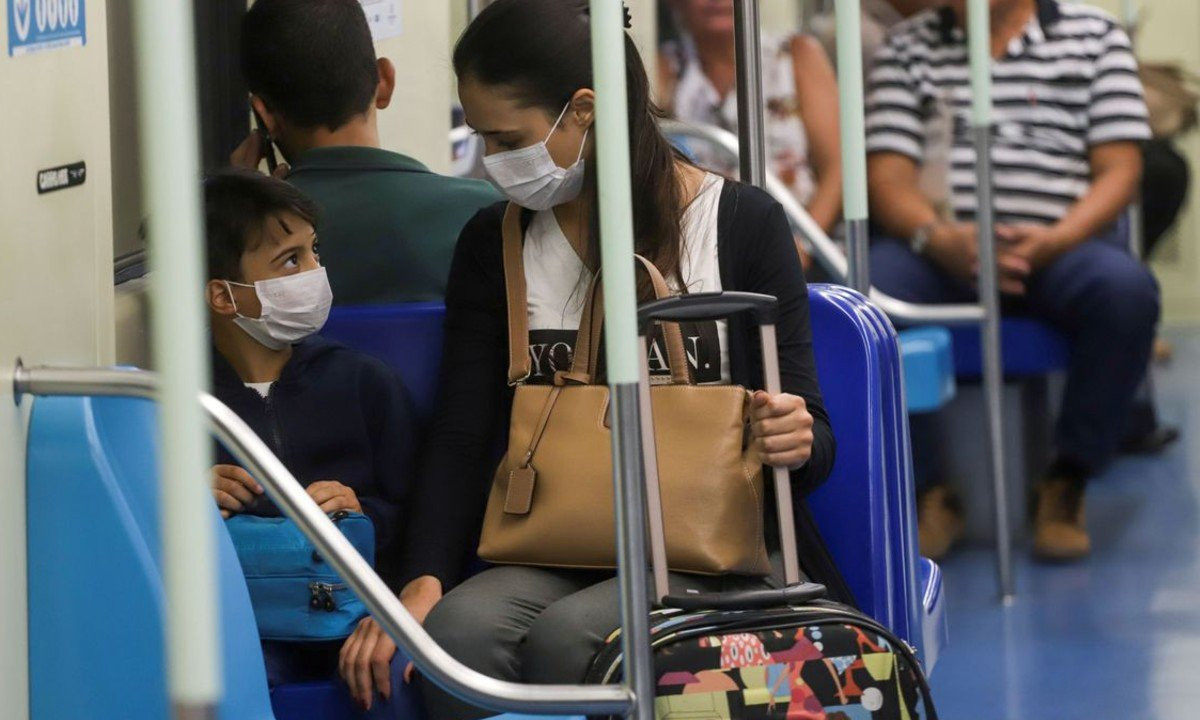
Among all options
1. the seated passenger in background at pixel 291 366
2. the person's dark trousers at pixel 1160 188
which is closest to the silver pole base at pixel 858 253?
the seated passenger in background at pixel 291 366

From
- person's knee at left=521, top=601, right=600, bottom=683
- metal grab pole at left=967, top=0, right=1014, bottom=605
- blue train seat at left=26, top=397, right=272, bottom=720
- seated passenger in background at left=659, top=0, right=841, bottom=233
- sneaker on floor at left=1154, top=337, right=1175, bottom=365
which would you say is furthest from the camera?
sneaker on floor at left=1154, top=337, right=1175, bottom=365

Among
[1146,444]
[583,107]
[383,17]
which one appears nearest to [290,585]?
[583,107]

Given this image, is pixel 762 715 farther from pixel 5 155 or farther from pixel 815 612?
pixel 5 155

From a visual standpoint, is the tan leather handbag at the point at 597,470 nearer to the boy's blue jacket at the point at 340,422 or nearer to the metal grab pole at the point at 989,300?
the boy's blue jacket at the point at 340,422

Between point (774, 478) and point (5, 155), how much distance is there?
89 cm

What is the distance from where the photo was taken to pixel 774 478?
215 cm

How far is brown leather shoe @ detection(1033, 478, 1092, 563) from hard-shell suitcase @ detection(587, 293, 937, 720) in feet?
9.63

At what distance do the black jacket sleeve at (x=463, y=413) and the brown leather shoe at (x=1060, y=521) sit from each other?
2.75m

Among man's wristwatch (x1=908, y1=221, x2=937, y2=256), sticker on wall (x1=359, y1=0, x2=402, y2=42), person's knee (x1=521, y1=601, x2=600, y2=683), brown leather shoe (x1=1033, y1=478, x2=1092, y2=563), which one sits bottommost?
brown leather shoe (x1=1033, y1=478, x2=1092, y2=563)

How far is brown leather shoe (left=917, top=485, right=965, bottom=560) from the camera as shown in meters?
4.92

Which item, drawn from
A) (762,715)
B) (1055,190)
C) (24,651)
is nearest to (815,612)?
(762,715)

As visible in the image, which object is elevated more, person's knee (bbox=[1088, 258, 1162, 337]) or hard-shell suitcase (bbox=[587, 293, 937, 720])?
person's knee (bbox=[1088, 258, 1162, 337])

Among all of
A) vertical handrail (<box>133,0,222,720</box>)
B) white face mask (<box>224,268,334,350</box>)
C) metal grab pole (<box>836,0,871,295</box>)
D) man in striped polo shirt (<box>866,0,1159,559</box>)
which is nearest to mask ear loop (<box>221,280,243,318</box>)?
white face mask (<box>224,268,334,350</box>)

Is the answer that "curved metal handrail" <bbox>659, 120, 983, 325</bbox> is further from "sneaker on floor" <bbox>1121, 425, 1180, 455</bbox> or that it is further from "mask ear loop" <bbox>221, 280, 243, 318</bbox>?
"mask ear loop" <bbox>221, 280, 243, 318</bbox>
